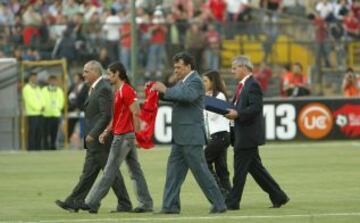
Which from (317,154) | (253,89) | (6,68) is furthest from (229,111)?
(6,68)

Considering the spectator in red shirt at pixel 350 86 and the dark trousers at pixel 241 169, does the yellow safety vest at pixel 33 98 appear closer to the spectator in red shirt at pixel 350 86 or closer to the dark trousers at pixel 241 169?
the spectator in red shirt at pixel 350 86

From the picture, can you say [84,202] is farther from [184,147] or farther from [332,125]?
[332,125]

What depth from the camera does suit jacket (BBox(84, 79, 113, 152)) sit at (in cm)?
1669

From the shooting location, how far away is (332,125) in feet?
106

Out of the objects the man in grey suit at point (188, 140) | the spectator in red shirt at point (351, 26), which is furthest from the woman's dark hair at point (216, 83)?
the spectator in red shirt at point (351, 26)

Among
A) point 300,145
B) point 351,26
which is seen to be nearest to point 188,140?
point 300,145

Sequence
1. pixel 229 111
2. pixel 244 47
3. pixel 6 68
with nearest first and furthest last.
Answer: pixel 229 111 < pixel 6 68 < pixel 244 47

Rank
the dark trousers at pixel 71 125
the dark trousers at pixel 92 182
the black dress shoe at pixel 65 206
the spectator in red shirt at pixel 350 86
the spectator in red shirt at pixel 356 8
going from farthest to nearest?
the spectator in red shirt at pixel 356 8 → the spectator in red shirt at pixel 350 86 → the dark trousers at pixel 71 125 → the dark trousers at pixel 92 182 → the black dress shoe at pixel 65 206

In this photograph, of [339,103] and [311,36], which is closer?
[339,103]

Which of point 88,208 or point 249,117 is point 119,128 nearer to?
point 88,208

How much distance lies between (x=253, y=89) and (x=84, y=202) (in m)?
2.63

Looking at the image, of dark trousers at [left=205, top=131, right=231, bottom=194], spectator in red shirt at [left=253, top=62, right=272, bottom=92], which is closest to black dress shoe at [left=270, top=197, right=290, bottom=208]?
dark trousers at [left=205, top=131, right=231, bottom=194]

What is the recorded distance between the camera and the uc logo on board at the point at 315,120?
105ft

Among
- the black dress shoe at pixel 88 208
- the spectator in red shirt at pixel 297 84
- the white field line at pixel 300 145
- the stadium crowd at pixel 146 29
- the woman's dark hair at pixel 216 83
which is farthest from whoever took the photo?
the stadium crowd at pixel 146 29
